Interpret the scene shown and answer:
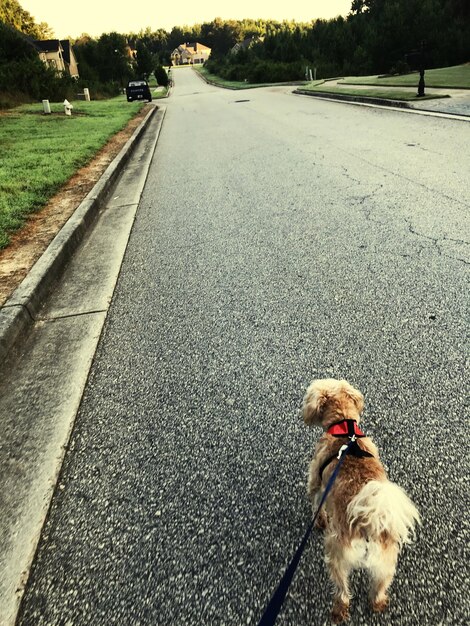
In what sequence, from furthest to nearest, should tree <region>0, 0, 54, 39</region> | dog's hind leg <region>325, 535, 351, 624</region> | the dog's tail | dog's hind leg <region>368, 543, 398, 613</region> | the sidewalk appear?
1. tree <region>0, 0, 54, 39</region>
2. the sidewalk
3. dog's hind leg <region>325, 535, 351, 624</region>
4. dog's hind leg <region>368, 543, 398, 613</region>
5. the dog's tail

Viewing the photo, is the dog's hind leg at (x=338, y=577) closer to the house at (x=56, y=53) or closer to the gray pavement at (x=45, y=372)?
the gray pavement at (x=45, y=372)

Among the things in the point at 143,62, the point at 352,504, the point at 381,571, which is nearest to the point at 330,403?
the point at 352,504

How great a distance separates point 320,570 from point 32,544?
4.20 ft

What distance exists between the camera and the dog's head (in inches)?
70.4

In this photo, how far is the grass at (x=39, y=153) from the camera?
20.8 ft

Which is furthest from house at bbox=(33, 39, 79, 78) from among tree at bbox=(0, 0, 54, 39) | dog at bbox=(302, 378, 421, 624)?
dog at bbox=(302, 378, 421, 624)

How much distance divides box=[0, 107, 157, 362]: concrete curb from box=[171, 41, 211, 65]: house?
182 metres

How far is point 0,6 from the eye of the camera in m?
63.3

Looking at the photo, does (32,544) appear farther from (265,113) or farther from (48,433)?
(265,113)

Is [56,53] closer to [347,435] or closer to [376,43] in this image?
[376,43]

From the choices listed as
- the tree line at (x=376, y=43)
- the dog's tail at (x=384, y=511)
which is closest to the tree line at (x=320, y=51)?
the tree line at (x=376, y=43)

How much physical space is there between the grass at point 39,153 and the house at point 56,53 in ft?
163

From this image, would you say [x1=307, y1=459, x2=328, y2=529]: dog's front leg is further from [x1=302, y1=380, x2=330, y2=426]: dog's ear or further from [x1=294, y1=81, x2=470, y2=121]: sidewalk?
[x1=294, y1=81, x2=470, y2=121]: sidewalk

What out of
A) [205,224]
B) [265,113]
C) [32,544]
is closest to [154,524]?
[32,544]
